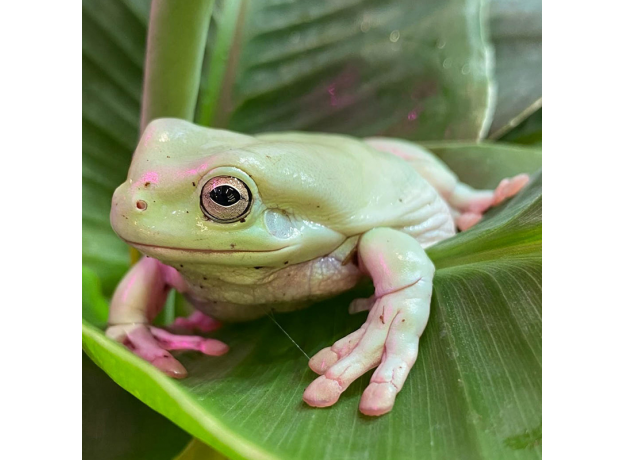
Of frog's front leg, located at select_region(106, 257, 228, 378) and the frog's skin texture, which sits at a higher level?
the frog's skin texture

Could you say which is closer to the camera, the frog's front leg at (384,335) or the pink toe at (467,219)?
the frog's front leg at (384,335)

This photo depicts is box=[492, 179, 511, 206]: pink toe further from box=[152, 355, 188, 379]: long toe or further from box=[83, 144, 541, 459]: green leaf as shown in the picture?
box=[152, 355, 188, 379]: long toe

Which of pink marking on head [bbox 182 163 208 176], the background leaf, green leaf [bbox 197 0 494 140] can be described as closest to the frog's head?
pink marking on head [bbox 182 163 208 176]

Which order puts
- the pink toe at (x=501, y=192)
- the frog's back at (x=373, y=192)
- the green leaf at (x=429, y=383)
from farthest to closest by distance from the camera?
the pink toe at (x=501, y=192)
the frog's back at (x=373, y=192)
the green leaf at (x=429, y=383)

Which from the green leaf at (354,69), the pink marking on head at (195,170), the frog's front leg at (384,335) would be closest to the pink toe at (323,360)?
the frog's front leg at (384,335)

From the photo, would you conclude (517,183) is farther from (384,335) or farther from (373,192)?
(384,335)

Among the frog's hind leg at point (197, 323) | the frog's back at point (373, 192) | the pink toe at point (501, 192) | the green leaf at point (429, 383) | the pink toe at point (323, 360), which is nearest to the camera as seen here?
the green leaf at point (429, 383)

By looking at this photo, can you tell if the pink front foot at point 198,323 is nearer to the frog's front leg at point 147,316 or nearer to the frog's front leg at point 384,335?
the frog's front leg at point 147,316
